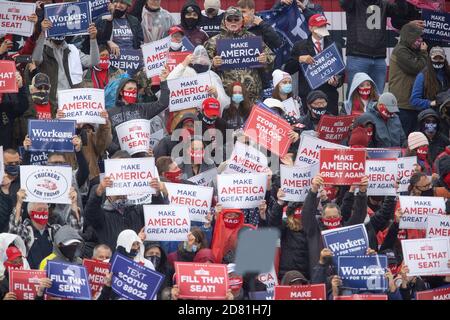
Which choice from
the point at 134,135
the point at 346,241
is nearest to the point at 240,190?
the point at 346,241

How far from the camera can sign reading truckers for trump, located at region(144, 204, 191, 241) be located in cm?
2166

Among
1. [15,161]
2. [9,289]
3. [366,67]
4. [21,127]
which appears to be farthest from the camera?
[366,67]

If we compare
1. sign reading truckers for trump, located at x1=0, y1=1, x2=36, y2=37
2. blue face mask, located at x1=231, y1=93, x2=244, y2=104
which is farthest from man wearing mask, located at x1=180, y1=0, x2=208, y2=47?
sign reading truckers for trump, located at x1=0, y1=1, x2=36, y2=37

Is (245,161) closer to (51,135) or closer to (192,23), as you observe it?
(51,135)

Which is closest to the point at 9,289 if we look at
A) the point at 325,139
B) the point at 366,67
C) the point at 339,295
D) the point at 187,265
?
the point at 187,265

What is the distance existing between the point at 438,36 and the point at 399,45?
598 mm

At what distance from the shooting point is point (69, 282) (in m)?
20.2

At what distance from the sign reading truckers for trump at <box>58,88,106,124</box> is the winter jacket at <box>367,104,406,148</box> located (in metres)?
3.44

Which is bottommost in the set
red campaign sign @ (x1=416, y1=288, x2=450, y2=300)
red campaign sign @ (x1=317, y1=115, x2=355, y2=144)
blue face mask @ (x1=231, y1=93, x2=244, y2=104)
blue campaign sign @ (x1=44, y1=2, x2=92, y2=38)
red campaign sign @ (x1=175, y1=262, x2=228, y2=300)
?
red campaign sign @ (x1=416, y1=288, x2=450, y2=300)

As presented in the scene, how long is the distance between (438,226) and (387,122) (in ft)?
9.56

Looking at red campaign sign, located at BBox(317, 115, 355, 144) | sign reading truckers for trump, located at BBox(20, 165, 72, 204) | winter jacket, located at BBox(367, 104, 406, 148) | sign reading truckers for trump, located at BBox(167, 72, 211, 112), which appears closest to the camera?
sign reading truckers for trump, located at BBox(20, 165, 72, 204)

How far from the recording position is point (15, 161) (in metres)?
22.4

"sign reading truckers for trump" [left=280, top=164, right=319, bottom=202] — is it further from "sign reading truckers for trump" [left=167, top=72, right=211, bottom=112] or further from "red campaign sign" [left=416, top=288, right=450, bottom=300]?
"sign reading truckers for trump" [left=167, top=72, right=211, bottom=112]

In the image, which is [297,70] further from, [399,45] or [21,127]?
[21,127]
